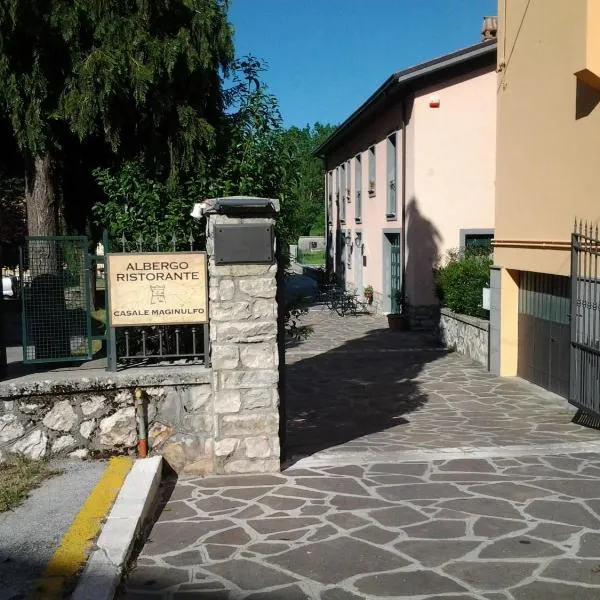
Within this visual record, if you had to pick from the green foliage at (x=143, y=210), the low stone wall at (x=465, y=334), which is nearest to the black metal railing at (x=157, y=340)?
the green foliage at (x=143, y=210)

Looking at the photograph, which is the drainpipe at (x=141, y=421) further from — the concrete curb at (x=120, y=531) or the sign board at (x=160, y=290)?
the sign board at (x=160, y=290)

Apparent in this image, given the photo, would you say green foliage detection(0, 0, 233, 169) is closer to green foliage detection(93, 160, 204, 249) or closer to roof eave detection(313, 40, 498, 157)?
green foliage detection(93, 160, 204, 249)

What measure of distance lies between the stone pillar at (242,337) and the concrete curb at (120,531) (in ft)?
2.33

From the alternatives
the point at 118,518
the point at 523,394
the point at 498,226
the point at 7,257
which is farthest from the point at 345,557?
the point at 498,226

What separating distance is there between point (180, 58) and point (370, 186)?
13573 millimetres

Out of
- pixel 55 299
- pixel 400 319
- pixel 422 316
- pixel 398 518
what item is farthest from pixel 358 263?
pixel 398 518

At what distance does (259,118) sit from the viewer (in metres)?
7.78

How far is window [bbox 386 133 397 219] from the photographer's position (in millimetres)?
19859

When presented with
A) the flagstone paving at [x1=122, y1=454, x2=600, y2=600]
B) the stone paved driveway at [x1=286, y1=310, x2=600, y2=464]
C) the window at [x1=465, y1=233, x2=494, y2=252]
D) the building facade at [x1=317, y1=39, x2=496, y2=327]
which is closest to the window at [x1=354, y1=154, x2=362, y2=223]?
the building facade at [x1=317, y1=39, x2=496, y2=327]

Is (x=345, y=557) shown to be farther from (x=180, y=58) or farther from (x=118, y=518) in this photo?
(x=180, y=58)

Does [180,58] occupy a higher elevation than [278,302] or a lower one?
higher

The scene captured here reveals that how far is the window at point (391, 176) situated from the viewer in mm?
19859

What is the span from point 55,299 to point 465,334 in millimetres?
9500

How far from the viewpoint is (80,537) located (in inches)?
171
